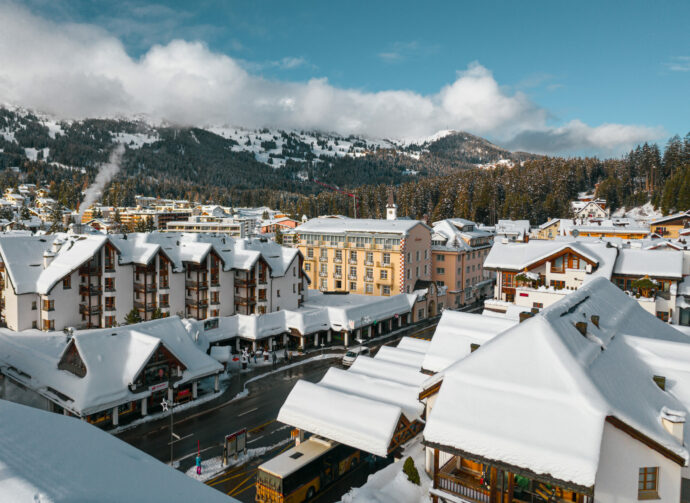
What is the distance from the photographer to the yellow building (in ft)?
347

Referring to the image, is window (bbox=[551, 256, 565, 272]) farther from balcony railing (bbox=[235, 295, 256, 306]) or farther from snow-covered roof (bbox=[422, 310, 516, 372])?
balcony railing (bbox=[235, 295, 256, 306])

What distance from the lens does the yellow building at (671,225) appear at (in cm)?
10568

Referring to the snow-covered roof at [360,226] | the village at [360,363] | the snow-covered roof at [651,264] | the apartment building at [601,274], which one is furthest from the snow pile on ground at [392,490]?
the snow-covered roof at [360,226]

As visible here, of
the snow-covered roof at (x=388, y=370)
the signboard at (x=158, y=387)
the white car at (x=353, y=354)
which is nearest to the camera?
the snow-covered roof at (x=388, y=370)

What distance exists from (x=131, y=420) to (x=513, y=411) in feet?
93.0

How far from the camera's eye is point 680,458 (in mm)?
15867

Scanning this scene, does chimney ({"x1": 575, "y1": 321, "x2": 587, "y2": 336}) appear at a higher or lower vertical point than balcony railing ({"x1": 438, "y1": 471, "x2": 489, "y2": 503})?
higher

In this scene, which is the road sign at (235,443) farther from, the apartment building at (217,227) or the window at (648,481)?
the apartment building at (217,227)

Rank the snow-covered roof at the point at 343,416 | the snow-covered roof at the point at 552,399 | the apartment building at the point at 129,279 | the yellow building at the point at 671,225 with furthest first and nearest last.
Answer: the yellow building at the point at 671,225
the apartment building at the point at 129,279
the snow-covered roof at the point at 343,416
the snow-covered roof at the point at 552,399

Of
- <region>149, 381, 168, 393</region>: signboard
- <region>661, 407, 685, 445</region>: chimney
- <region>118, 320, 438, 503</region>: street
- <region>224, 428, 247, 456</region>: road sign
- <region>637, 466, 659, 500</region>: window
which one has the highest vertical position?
<region>661, 407, 685, 445</region>: chimney

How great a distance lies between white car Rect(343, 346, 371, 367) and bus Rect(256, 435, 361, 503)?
62.0 feet

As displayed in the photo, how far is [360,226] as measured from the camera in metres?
73.6

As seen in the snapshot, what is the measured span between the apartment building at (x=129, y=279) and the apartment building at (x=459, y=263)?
30417 mm

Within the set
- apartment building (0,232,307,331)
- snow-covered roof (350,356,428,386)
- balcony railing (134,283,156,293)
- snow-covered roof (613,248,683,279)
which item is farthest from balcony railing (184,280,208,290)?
snow-covered roof (613,248,683,279)
